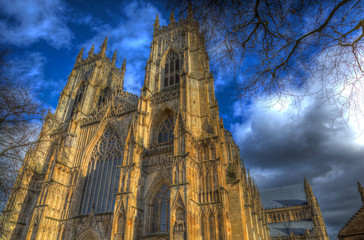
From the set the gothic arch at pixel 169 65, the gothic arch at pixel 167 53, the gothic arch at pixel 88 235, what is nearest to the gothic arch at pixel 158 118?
the gothic arch at pixel 169 65

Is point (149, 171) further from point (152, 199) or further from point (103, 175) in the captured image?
point (103, 175)

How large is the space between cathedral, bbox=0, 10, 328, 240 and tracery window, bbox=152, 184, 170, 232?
0.07 m

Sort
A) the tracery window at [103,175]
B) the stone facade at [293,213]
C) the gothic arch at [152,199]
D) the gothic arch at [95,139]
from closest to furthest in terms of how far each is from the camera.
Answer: the gothic arch at [152,199], the tracery window at [103,175], the gothic arch at [95,139], the stone facade at [293,213]

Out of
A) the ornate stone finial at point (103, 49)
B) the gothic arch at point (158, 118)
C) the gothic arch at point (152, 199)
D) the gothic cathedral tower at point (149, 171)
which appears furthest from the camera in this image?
the ornate stone finial at point (103, 49)

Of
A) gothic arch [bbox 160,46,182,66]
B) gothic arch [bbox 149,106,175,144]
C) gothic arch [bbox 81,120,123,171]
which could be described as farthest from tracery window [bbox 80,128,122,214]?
gothic arch [bbox 160,46,182,66]

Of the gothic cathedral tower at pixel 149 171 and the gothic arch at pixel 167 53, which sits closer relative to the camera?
the gothic cathedral tower at pixel 149 171

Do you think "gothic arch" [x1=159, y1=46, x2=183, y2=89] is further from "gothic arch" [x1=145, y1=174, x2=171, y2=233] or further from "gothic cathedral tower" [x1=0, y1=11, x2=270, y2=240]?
"gothic arch" [x1=145, y1=174, x2=171, y2=233]

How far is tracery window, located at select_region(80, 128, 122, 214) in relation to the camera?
20312mm

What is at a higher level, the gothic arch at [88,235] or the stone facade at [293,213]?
the stone facade at [293,213]

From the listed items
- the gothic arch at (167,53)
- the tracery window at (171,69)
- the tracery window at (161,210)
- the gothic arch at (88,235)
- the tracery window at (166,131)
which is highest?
the gothic arch at (167,53)

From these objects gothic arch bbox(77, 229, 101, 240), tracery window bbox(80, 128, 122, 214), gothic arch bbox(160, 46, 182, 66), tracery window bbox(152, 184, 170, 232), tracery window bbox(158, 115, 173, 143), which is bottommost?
gothic arch bbox(77, 229, 101, 240)

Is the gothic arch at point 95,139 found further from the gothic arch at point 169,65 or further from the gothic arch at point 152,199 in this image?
the gothic arch at point 169,65

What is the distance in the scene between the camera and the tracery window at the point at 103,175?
20312mm

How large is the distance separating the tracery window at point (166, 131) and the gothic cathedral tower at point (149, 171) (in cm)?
11
